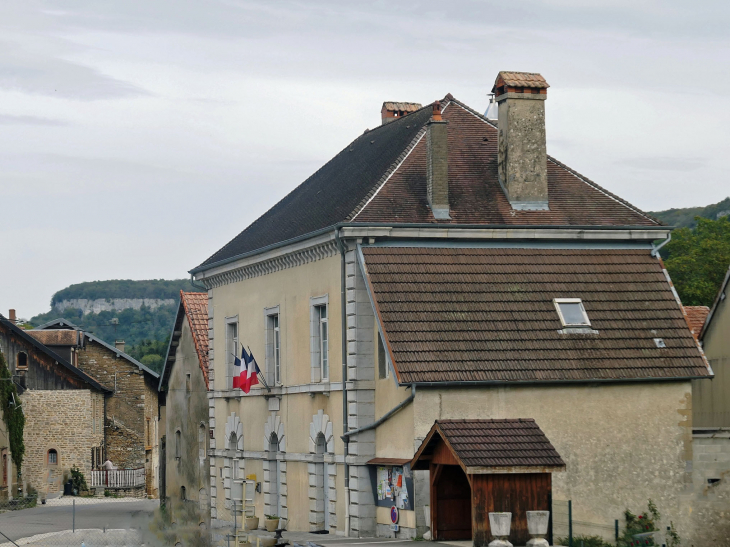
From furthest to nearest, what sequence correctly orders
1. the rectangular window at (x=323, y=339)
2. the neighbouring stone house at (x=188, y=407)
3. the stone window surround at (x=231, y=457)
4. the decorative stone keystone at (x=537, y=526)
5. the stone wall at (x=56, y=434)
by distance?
the stone wall at (x=56, y=434), the neighbouring stone house at (x=188, y=407), the stone window surround at (x=231, y=457), the rectangular window at (x=323, y=339), the decorative stone keystone at (x=537, y=526)

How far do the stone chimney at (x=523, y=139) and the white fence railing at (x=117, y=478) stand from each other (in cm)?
3508

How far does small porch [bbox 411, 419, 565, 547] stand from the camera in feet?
78.9

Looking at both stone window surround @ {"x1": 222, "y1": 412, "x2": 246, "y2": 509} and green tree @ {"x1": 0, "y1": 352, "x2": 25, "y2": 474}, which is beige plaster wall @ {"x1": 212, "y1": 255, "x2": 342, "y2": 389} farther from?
green tree @ {"x1": 0, "y1": 352, "x2": 25, "y2": 474}

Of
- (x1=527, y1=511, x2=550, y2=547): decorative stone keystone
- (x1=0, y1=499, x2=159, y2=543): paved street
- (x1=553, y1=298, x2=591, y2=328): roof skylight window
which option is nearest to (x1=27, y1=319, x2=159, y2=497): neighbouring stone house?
(x1=0, y1=499, x2=159, y2=543): paved street

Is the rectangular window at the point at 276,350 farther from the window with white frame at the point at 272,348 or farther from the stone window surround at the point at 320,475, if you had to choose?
the stone window surround at the point at 320,475

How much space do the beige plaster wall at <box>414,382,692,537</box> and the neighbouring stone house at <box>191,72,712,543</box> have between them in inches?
1.4

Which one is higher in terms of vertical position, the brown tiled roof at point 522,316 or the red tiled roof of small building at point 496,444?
the brown tiled roof at point 522,316

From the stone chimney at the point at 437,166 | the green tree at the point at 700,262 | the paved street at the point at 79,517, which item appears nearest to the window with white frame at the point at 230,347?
the paved street at the point at 79,517

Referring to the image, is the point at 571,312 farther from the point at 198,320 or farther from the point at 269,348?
the point at 198,320

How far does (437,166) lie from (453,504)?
8.10 m

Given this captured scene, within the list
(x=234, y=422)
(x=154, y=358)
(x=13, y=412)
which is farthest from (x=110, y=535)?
(x=154, y=358)

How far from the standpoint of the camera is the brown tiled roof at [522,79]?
31.4 m

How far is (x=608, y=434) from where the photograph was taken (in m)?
29.0

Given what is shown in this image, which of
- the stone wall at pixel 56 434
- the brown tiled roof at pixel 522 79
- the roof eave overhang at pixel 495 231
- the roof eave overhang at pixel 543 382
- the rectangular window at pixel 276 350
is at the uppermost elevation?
the brown tiled roof at pixel 522 79
